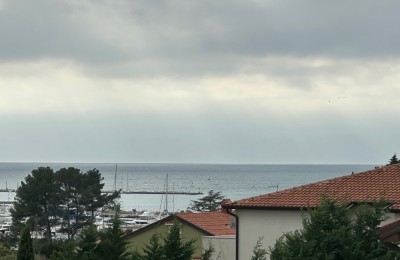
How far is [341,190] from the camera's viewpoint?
80.7 ft

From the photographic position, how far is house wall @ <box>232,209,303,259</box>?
25031 millimetres

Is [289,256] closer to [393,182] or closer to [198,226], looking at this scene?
[393,182]

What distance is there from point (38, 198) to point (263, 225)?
4546cm

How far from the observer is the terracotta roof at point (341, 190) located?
2395 cm

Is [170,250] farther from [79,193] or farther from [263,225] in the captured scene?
[79,193]

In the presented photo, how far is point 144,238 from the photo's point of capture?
35.5 m

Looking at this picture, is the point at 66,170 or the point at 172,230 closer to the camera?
the point at 172,230

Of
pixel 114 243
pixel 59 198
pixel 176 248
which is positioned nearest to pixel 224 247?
pixel 176 248

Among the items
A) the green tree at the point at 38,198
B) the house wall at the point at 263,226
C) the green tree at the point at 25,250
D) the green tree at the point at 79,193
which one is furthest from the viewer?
the green tree at the point at 79,193

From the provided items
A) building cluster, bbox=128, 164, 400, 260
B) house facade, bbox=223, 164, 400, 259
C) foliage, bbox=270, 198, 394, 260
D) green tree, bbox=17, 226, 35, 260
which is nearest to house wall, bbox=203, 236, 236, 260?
building cluster, bbox=128, 164, 400, 260

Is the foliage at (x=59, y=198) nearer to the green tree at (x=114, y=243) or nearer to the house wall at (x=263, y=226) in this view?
the house wall at (x=263, y=226)

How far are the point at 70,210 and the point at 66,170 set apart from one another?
11.8ft

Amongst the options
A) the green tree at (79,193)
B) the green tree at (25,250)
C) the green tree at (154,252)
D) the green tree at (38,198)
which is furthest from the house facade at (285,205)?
the green tree at (79,193)

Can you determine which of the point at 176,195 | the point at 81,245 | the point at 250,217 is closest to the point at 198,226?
the point at 250,217
